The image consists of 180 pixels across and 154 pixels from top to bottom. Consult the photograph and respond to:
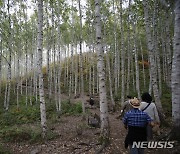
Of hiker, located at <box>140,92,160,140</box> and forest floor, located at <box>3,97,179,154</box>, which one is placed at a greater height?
hiker, located at <box>140,92,160,140</box>

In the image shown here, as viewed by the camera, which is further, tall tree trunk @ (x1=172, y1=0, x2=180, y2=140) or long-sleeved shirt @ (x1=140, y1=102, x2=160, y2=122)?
tall tree trunk @ (x1=172, y1=0, x2=180, y2=140)

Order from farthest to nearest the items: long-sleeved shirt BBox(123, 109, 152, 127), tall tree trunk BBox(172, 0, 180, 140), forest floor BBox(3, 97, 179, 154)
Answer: forest floor BBox(3, 97, 179, 154)
tall tree trunk BBox(172, 0, 180, 140)
long-sleeved shirt BBox(123, 109, 152, 127)

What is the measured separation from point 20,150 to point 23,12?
62.0 feet

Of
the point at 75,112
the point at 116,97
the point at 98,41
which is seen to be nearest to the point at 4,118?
the point at 75,112

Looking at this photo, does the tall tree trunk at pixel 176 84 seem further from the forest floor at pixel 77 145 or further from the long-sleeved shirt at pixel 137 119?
the long-sleeved shirt at pixel 137 119

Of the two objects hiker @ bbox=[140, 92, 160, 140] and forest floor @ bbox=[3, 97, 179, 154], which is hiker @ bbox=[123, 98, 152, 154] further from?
forest floor @ bbox=[3, 97, 179, 154]

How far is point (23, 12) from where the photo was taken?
24156mm

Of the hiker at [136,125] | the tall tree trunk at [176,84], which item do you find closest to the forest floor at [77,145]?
the tall tree trunk at [176,84]

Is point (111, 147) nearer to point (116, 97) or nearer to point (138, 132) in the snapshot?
point (138, 132)

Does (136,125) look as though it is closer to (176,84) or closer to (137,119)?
(137,119)

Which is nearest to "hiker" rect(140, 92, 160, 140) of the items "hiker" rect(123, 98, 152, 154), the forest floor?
the forest floor

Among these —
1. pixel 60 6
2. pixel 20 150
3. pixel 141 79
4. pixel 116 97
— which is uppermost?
pixel 60 6

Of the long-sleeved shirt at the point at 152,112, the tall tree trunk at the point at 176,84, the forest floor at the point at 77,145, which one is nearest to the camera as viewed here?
the long-sleeved shirt at the point at 152,112

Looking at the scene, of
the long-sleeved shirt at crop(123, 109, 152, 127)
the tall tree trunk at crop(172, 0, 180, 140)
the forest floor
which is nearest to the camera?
the long-sleeved shirt at crop(123, 109, 152, 127)
